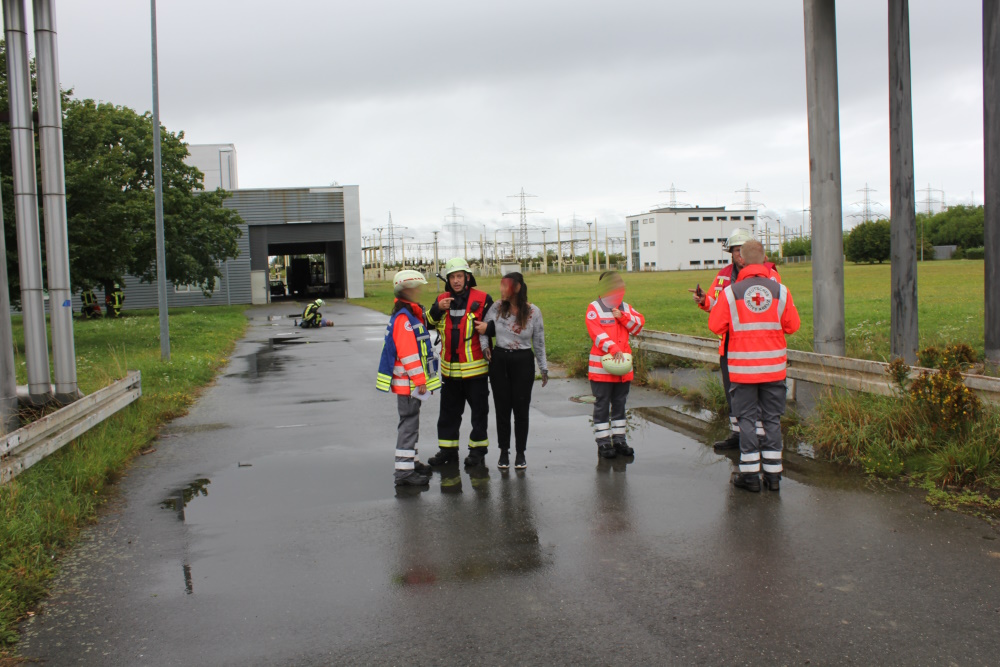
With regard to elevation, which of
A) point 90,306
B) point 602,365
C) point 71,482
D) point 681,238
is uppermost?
point 681,238

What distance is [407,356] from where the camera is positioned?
6.74 m

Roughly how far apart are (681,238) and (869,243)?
164 feet

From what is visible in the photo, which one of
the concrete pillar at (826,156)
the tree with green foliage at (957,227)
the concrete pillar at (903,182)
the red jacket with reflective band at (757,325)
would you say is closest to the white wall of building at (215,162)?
the concrete pillar at (826,156)

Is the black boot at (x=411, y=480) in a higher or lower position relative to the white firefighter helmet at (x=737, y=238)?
lower

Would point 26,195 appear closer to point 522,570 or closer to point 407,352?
point 407,352

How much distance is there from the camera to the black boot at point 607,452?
299 inches

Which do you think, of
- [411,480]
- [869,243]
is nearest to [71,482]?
[411,480]

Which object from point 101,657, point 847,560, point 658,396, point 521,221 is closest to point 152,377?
point 658,396

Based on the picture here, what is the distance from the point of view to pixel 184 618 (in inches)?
168

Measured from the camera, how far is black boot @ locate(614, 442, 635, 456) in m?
7.63

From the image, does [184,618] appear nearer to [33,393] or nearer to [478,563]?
[478,563]

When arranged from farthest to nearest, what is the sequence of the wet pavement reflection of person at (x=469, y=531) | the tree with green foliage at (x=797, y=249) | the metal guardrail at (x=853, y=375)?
the tree with green foliage at (x=797, y=249) < the metal guardrail at (x=853, y=375) < the wet pavement reflection of person at (x=469, y=531)

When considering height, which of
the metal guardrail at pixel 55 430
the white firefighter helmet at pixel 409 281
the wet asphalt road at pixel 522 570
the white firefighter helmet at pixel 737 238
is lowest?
the wet asphalt road at pixel 522 570

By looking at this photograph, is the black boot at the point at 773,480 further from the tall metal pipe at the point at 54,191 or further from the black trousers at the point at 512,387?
the tall metal pipe at the point at 54,191
